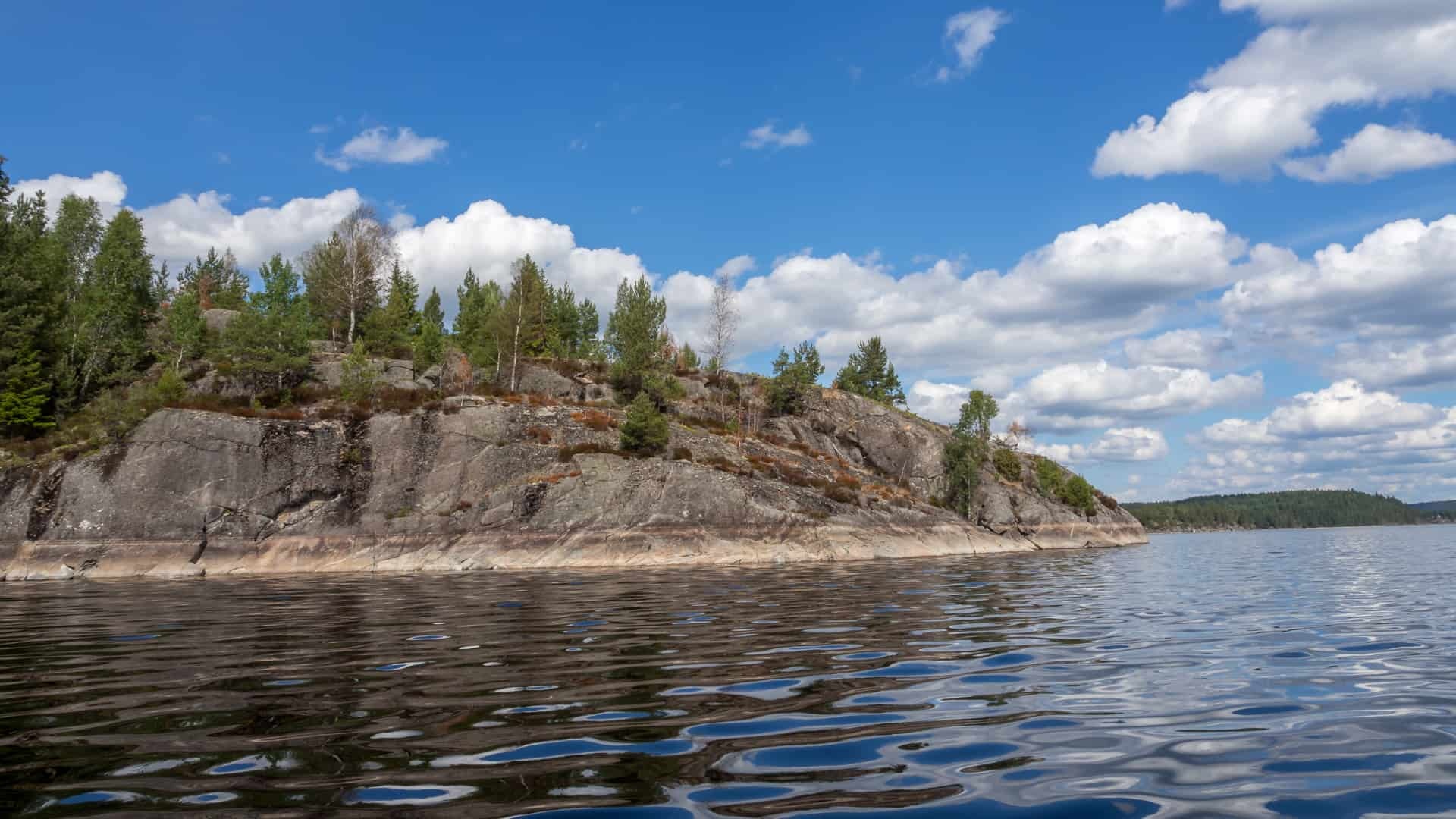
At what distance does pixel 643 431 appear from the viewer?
196 feet

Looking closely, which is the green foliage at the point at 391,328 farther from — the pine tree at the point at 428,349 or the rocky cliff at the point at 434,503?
the rocky cliff at the point at 434,503

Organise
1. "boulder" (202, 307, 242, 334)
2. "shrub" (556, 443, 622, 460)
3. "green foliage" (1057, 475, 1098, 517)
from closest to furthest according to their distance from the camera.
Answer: "shrub" (556, 443, 622, 460), "boulder" (202, 307, 242, 334), "green foliage" (1057, 475, 1098, 517)

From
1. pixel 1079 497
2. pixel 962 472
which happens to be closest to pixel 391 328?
pixel 962 472

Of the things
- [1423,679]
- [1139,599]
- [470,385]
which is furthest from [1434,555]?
[470,385]

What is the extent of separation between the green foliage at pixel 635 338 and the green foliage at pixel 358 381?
87.9 feet

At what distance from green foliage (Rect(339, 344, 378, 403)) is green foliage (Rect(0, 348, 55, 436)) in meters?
20.1

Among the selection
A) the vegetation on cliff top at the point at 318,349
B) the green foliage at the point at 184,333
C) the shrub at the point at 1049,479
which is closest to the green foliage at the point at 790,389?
the vegetation on cliff top at the point at 318,349

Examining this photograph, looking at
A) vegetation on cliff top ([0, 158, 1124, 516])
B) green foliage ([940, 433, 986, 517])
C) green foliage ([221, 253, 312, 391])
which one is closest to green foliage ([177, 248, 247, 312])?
vegetation on cliff top ([0, 158, 1124, 516])

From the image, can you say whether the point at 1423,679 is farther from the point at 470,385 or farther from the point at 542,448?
the point at 470,385

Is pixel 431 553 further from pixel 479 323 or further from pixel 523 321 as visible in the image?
pixel 479 323

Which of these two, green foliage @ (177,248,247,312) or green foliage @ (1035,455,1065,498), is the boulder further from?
green foliage @ (1035,455,1065,498)

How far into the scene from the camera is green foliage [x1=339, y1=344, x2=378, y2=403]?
203ft

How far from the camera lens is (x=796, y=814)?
5453 mm

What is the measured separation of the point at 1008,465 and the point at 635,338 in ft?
157
